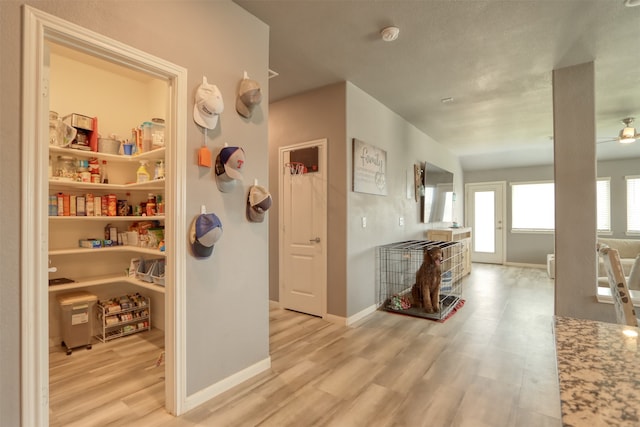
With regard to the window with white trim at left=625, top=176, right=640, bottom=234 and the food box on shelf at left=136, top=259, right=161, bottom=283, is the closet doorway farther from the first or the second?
the window with white trim at left=625, top=176, right=640, bottom=234

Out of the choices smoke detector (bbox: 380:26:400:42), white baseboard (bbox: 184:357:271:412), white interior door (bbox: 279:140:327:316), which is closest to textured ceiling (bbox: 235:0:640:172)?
smoke detector (bbox: 380:26:400:42)

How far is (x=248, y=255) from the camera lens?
7.37 ft

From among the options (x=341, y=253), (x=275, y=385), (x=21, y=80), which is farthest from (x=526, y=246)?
(x=21, y=80)

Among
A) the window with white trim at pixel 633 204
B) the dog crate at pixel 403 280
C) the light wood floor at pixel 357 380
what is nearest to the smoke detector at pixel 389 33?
the dog crate at pixel 403 280

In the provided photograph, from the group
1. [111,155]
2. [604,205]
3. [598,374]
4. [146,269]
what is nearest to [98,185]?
[111,155]

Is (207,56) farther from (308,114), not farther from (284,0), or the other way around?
→ (308,114)

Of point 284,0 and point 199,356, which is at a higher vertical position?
point 284,0

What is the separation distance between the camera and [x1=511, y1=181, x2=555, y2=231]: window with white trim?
23.3 ft

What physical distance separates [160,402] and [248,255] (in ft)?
3.53

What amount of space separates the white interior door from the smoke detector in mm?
1324

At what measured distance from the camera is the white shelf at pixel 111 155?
102 inches

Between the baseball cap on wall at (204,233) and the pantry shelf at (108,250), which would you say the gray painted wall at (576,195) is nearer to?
the baseball cap on wall at (204,233)

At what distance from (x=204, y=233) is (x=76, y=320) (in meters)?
1.89

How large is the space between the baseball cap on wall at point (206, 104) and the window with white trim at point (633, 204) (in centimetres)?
838
